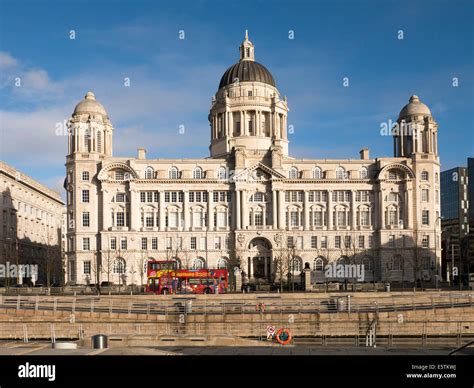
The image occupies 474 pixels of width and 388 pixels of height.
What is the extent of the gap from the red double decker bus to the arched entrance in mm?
24337

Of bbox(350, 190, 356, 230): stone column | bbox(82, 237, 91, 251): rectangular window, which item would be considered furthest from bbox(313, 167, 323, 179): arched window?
bbox(82, 237, 91, 251): rectangular window

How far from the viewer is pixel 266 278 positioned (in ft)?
322

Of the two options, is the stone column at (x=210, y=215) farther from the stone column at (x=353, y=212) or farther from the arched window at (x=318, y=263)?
the stone column at (x=353, y=212)

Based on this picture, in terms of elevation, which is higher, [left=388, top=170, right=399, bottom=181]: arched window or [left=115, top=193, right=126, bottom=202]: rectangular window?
[left=388, top=170, right=399, bottom=181]: arched window

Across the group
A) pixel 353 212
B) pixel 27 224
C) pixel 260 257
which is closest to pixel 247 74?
pixel 353 212

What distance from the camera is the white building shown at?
9825 cm

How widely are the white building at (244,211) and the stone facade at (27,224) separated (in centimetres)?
1125

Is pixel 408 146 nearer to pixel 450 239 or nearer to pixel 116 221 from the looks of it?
pixel 450 239

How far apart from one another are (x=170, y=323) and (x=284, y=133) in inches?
3081

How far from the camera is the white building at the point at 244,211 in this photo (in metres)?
98.2

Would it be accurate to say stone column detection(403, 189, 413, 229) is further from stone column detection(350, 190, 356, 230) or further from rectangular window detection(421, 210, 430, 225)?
stone column detection(350, 190, 356, 230)

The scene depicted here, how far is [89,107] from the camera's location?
335 feet

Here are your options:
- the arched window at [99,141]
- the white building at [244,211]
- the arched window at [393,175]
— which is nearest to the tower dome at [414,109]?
the white building at [244,211]
